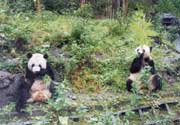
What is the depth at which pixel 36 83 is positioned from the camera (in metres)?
6.37

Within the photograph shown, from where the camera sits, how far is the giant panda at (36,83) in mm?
6223

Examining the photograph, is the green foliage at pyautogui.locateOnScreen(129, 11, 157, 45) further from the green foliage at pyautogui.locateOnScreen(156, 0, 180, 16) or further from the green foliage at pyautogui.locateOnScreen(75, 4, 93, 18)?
the green foliage at pyautogui.locateOnScreen(156, 0, 180, 16)

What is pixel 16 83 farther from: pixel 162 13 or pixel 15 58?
pixel 162 13

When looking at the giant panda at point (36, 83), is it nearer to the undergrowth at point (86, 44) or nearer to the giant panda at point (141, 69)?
the undergrowth at point (86, 44)

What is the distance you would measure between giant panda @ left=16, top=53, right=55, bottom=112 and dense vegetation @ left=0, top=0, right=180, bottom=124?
341 mm

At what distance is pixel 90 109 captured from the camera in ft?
20.7

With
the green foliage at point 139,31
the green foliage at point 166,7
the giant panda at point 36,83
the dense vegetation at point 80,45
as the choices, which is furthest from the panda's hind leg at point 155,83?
the green foliage at point 166,7

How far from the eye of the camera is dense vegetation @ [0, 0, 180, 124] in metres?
7.14

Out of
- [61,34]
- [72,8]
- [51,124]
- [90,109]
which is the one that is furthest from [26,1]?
[51,124]

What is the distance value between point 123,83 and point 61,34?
5.58 ft

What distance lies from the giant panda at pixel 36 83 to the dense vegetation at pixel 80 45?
0.34m

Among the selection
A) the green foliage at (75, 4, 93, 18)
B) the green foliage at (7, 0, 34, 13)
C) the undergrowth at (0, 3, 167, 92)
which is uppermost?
the green foliage at (7, 0, 34, 13)

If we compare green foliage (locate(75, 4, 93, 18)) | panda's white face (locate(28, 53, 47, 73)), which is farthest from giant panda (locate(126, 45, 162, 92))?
green foliage (locate(75, 4, 93, 18))

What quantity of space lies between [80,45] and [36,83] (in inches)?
64.9
